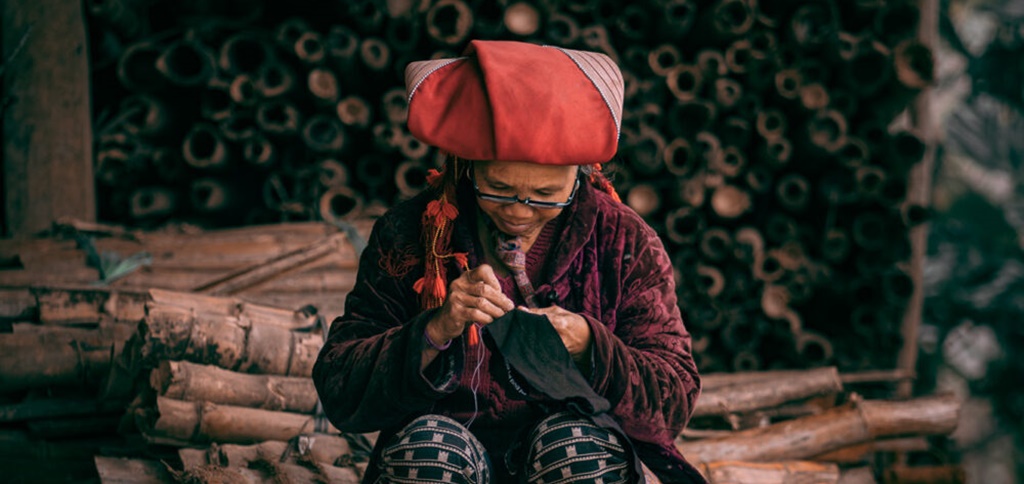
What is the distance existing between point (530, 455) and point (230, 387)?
1441 millimetres

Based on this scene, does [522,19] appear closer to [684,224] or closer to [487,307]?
[684,224]

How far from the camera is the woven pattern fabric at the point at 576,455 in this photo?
2094 millimetres

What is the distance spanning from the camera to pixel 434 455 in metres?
2.09

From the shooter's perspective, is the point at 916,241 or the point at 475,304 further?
the point at 916,241

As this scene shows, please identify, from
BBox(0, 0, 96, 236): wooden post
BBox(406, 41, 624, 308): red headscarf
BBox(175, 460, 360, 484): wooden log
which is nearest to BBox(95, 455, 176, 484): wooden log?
BBox(175, 460, 360, 484): wooden log

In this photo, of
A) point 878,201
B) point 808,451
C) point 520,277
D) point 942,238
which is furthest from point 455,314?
point 942,238

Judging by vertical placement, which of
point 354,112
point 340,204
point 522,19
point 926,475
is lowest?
point 926,475

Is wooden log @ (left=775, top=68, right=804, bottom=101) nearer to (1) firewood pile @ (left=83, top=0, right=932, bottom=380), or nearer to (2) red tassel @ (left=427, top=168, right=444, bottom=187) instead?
(1) firewood pile @ (left=83, top=0, right=932, bottom=380)

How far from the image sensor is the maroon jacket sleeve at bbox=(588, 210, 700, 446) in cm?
210

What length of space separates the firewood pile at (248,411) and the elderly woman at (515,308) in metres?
0.89

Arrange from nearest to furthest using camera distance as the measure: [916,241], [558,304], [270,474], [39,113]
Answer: [558,304] < [270,474] < [39,113] < [916,241]

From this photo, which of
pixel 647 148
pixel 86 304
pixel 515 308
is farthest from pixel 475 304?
pixel 647 148

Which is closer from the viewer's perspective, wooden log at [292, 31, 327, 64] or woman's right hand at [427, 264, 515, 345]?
woman's right hand at [427, 264, 515, 345]

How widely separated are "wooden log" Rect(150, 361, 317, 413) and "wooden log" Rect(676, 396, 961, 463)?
4.70 ft
